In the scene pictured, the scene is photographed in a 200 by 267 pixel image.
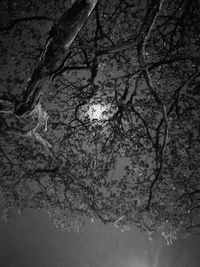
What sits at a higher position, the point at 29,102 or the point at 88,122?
the point at 88,122

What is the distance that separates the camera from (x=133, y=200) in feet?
30.4

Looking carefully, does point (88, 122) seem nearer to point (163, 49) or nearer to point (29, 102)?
point (163, 49)

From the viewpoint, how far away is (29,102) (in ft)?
16.3

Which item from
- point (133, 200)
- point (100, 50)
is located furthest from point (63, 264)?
point (100, 50)

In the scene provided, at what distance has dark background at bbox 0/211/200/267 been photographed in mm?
25641

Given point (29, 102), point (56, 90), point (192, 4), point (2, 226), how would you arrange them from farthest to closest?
point (2, 226), point (56, 90), point (192, 4), point (29, 102)

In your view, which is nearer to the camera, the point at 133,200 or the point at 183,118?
the point at 183,118

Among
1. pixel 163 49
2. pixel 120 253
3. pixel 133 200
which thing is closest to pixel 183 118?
pixel 163 49

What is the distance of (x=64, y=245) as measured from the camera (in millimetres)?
26906

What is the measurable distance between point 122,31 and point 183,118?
2975 mm

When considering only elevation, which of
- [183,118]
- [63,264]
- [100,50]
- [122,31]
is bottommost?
[63,264]

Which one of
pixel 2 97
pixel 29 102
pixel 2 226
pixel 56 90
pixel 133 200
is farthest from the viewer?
pixel 2 226

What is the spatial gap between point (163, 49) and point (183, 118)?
6.03ft

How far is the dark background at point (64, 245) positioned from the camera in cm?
2564
